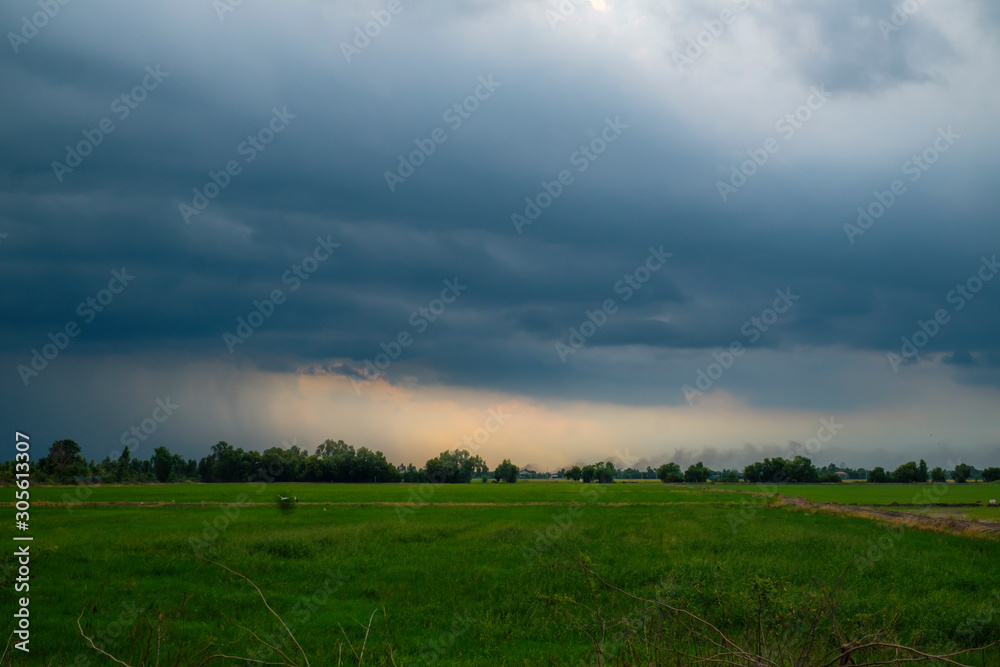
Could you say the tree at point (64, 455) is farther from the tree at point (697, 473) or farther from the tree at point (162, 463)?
the tree at point (697, 473)

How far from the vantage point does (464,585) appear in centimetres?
1512

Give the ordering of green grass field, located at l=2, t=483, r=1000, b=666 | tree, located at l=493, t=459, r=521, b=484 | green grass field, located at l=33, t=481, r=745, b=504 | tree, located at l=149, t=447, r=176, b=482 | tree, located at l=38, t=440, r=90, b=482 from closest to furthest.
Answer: green grass field, located at l=2, t=483, r=1000, b=666, green grass field, located at l=33, t=481, r=745, b=504, tree, located at l=38, t=440, r=90, b=482, tree, located at l=149, t=447, r=176, b=482, tree, located at l=493, t=459, r=521, b=484

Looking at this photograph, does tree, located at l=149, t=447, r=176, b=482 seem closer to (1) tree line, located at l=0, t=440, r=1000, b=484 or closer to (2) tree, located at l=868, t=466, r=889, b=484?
(1) tree line, located at l=0, t=440, r=1000, b=484

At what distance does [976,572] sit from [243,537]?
2498cm

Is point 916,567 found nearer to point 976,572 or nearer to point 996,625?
point 976,572

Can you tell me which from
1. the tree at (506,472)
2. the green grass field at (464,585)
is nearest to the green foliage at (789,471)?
the tree at (506,472)

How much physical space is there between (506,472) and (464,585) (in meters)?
150

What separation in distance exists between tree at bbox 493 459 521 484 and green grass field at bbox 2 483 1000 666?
445 feet

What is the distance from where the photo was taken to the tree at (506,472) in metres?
162

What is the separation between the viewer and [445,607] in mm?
13086

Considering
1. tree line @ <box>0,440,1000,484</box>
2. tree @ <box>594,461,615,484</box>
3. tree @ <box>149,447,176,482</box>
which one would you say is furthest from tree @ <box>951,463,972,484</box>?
tree @ <box>149,447,176,482</box>

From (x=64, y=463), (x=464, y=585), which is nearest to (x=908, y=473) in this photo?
(x=464, y=585)

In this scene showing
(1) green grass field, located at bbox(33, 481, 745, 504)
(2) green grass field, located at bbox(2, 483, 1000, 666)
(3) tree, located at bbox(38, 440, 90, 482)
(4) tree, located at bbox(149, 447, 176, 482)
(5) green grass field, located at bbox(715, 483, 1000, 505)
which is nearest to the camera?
(2) green grass field, located at bbox(2, 483, 1000, 666)

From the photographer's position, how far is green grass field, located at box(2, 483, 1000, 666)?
9.97 meters
